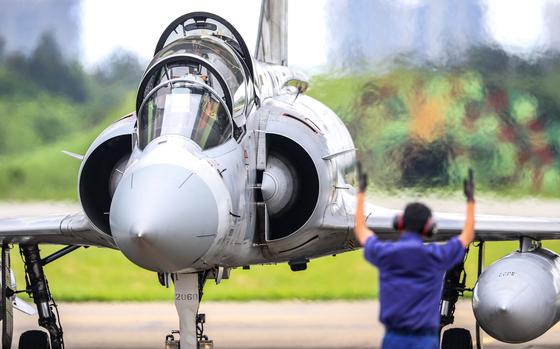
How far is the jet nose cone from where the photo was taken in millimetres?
7723

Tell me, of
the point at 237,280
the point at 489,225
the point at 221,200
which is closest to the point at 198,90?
the point at 221,200

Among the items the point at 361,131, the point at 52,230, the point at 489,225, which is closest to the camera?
the point at 489,225

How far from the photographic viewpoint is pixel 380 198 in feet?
43.8

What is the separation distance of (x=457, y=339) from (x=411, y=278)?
524cm

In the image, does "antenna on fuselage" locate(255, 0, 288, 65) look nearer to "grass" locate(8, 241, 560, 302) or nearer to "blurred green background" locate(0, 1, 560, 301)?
"blurred green background" locate(0, 1, 560, 301)

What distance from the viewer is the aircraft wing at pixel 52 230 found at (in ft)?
34.5

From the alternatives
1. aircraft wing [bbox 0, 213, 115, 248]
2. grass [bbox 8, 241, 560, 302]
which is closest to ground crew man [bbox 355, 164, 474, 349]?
aircraft wing [bbox 0, 213, 115, 248]

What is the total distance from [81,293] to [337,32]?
3.94m

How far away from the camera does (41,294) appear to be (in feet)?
37.4

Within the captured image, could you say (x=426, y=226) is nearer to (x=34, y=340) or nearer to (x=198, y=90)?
(x=198, y=90)

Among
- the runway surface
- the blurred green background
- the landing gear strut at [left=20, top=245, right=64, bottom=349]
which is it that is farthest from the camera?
the blurred green background

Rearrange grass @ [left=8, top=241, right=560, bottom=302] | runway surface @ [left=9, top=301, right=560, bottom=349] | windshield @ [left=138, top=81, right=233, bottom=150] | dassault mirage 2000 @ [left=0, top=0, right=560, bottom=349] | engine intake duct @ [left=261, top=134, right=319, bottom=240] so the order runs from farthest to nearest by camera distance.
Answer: grass @ [left=8, top=241, right=560, bottom=302], runway surface @ [left=9, top=301, right=560, bottom=349], engine intake duct @ [left=261, top=134, right=319, bottom=240], windshield @ [left=138, top=81, right=233, bottom=150], dassault mirage 2000 @ [left=0, top=0, right=560, bottom=349]

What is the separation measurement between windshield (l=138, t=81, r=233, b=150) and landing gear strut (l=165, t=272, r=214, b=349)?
0.85 m

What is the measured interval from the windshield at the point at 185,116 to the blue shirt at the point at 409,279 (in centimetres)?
257
